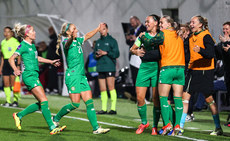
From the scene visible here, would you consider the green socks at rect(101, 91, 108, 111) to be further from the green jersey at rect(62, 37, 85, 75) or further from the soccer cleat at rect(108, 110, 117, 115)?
the green jersey at rect(62, 37, 85, 75)

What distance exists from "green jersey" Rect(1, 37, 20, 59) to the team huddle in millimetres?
4889

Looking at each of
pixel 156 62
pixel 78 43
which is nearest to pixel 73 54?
pixel 78 43

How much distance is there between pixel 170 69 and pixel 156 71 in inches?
13.5

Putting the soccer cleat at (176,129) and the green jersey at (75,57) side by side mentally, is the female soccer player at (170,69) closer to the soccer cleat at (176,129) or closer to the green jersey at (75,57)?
the soccer cleat at (176,129)

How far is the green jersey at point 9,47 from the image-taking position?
45.9ft

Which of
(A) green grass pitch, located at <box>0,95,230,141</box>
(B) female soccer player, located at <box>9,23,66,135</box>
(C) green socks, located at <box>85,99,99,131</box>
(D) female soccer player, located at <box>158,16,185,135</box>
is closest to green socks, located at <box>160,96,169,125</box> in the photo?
(D) female soccer player, located at <box>158,16,185,135</box>

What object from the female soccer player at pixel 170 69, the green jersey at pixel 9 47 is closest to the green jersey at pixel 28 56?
the female soccer player at pixel 170 69

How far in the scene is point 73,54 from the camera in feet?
29.0

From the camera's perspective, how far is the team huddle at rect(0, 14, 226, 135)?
832cm

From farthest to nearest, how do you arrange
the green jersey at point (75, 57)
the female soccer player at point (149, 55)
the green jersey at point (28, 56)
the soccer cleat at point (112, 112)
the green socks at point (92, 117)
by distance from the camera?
the soccer cleat at point (112, 112) → the green jersey at point (28, 56) → the green jersey at point (75, 57) → the green socks at point (92, 117) → the female soccer player at point (149, 55)

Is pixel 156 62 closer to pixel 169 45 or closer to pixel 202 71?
pixel 169 45

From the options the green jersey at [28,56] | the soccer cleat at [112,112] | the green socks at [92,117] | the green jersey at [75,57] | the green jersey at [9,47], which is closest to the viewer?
the green socks at [92,117]

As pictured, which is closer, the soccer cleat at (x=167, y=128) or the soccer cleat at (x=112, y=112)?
the soccer cleat at (x=167, y=128)

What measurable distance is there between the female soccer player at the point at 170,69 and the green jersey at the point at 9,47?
6.61 m
